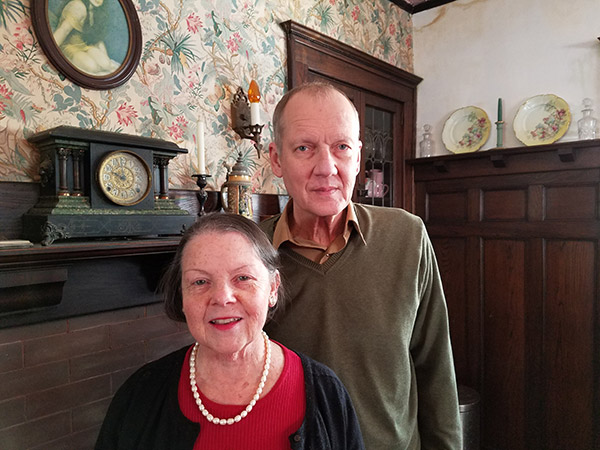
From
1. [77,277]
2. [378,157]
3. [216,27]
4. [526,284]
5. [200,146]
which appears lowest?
[526,284]

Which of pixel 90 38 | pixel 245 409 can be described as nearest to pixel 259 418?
pixel 245 409

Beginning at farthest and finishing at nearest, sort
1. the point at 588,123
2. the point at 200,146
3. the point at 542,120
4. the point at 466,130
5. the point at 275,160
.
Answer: the point at 466,130, the point at 542,120, the point at 588,123, the point at 200,146, the point at 275,160

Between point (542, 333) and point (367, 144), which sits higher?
point (367, 144)

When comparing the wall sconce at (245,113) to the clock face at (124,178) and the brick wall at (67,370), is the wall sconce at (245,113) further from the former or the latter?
the brick wall at (67,370)

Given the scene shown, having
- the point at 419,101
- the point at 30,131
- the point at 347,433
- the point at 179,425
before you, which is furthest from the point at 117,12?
the point at 419,101

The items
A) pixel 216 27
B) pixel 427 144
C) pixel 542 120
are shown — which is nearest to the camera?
pixel 216 27

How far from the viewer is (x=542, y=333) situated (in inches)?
113

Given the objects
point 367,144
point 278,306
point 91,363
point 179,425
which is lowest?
point 91,363

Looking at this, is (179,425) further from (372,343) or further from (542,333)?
(542,333)

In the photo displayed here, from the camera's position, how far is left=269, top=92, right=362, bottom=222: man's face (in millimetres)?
1146

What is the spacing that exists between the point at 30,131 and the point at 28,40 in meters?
0.32

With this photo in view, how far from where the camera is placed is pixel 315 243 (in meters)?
1.25

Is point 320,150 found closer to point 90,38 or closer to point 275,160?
point 275,160

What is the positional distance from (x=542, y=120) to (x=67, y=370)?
3103 millimetres
